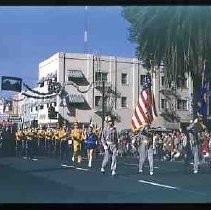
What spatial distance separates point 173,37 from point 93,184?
2.19 m

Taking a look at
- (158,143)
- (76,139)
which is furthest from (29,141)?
(158,143)

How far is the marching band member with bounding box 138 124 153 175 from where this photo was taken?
35.7 ft

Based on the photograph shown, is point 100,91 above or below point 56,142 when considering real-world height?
above

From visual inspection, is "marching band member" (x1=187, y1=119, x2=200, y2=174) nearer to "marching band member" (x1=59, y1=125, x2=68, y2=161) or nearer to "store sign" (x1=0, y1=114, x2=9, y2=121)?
"marching band member" (x1=59, y1=125, x2=68, y2=161)

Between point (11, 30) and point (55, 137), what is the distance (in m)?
1.71

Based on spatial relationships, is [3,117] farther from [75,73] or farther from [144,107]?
[144,107]

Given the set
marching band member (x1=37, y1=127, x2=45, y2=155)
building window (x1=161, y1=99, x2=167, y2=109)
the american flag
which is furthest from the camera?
marching band member (x1=37, y1=127, x2=45, y2=155)

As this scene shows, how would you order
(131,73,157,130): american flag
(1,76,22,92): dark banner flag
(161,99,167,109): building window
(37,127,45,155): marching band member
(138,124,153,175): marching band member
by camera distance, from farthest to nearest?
1. (37,127,45,155): marching band member
2. (138,124,153,175): marching band member
3. (161,99,167,109): building window
4. (131,73,157,130): american flag
5. (1,76,22,92): dark banner flag

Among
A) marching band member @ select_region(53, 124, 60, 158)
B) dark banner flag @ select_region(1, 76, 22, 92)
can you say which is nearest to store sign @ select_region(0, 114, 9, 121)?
dark banner flag @ select_region(1, 76, 22, 92)

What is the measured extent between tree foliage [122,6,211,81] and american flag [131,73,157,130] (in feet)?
1.07

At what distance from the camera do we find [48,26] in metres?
10.3

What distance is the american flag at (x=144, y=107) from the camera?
34.6 ft

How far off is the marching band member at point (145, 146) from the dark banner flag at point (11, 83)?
1743 mm

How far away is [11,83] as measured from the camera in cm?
1045
